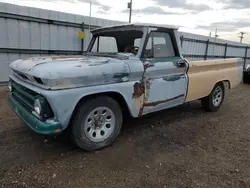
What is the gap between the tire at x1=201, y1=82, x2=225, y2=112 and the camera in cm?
523

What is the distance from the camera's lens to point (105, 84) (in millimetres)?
2992

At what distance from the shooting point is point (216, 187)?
8.07ft

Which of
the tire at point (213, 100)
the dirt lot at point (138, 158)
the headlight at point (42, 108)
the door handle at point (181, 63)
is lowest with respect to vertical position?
the dirt lot at point (138, 158)

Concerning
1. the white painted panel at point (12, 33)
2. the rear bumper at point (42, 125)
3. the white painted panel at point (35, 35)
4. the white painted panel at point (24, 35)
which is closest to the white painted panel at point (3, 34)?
the white painted panel at point (12, 33)

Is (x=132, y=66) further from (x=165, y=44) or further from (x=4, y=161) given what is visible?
(x=4, y=161)

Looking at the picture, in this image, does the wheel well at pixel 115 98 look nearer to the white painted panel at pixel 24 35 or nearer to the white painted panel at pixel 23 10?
the white painted panel at pixel 24 35

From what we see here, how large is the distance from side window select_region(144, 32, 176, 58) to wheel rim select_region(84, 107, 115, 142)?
120 cm

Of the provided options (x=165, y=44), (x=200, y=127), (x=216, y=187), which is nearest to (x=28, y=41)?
(x=165, y=44)

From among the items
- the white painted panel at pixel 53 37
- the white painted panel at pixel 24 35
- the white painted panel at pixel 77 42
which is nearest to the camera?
the white painted panel at pixel 24 35

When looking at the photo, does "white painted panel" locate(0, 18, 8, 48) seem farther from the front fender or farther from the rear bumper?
the front fender

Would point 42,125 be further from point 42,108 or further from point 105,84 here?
point 105,84

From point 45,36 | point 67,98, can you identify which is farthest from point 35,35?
point 67,98

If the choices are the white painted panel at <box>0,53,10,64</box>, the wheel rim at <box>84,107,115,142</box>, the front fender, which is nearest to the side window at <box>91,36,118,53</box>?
the front fender

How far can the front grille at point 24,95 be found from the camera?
9.44 ft
